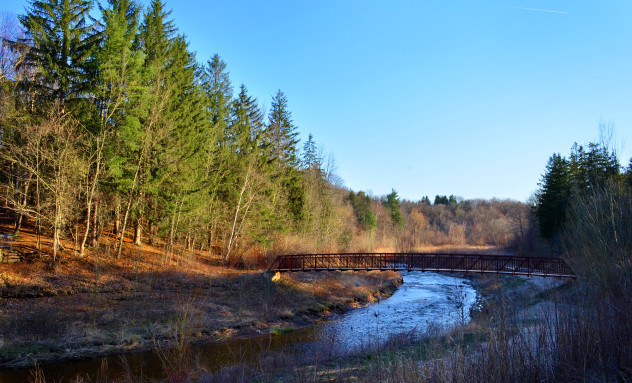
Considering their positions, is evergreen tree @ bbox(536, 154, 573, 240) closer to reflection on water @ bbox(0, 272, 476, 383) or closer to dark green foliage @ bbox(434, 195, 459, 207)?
reflection on water @ bbox(0, 272, 476, 383)

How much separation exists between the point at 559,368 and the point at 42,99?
89.5 ft

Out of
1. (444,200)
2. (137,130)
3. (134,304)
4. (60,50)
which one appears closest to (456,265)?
(134,304)

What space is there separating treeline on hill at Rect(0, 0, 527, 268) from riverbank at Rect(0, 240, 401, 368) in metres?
1.85

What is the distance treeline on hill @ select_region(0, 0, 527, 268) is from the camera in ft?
65.1

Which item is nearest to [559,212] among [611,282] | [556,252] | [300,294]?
[556,252]

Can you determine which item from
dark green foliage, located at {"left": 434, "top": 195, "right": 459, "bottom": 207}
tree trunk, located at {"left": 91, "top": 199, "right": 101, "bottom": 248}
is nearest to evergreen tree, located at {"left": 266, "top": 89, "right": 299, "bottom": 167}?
tree trunk, located at {"left": 91, "top": 199, "right": 101, "bottom": 248}

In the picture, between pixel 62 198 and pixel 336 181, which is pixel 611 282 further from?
pixel 336 181

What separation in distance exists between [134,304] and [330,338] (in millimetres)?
11721

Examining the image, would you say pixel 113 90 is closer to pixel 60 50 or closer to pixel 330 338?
pixel 60 50

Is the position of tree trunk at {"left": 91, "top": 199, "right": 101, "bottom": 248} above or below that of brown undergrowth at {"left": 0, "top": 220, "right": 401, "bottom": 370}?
above

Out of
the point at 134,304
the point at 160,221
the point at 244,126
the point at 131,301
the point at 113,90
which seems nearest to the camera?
the point at 134,304

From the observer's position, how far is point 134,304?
59.0 ft

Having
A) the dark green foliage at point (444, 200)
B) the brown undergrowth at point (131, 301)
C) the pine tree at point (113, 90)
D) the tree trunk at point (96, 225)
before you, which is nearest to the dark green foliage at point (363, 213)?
the brown undergrowth at point (131, 301)

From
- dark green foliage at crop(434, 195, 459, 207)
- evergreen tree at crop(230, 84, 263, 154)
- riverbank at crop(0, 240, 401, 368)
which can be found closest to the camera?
riverbank at crop(0, 240, 401, 368)
